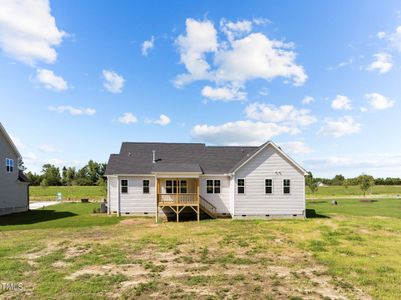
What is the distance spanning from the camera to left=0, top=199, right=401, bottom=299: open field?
27.8ft

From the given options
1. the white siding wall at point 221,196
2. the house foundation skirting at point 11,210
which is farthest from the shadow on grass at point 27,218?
the white siding wall at point 221,196

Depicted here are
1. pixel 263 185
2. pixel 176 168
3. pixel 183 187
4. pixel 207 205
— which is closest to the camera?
pixel 263 185

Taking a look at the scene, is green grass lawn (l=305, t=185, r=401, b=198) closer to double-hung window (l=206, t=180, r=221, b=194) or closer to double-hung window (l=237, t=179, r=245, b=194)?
double-hung window (l=206, t=180, r=221, b=194)

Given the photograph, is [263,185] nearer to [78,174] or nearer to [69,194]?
[69,194]

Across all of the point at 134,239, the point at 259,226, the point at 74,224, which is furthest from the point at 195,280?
the point at 74,224

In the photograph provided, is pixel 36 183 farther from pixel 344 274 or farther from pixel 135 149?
pixel 344 274

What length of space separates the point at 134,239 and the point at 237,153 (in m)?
16.8

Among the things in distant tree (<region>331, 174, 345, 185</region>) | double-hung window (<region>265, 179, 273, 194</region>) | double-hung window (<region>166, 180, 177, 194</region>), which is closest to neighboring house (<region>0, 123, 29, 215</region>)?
double-hung window (<region>166, 180, 177, 194</region>)

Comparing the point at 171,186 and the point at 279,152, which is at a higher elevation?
the point at 279,152

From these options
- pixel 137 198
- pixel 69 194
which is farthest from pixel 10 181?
pixel 69 194

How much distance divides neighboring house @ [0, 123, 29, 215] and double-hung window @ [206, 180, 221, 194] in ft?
62.8

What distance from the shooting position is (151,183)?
2692 centimetres

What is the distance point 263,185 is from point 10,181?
2423 cm

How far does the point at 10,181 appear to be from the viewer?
29594 mm
